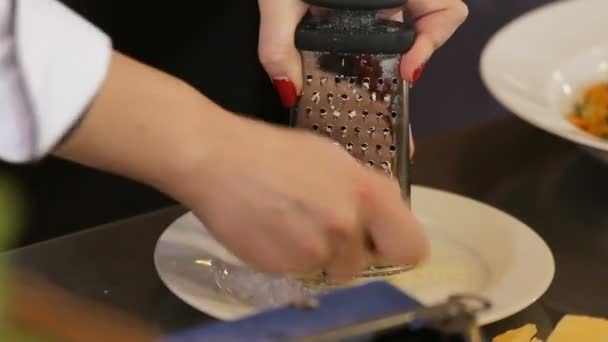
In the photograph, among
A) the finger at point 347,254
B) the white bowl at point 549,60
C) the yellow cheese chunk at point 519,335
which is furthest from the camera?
the white bowl at point 549,60

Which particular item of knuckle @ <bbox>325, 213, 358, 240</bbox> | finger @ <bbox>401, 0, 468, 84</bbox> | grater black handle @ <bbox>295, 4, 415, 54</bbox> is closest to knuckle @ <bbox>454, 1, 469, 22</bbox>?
finger @ <bbox>401, 0, 468, 84</bbox>

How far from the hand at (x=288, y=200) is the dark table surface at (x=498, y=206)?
0.17 metres

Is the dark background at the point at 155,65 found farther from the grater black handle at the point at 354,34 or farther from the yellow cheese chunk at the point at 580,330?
the yellow cheese chunk at the point at 580,330

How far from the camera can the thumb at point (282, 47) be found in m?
0.70

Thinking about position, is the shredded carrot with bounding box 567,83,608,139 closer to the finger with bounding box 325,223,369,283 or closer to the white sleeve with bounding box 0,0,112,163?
the finger with bounding box 325,223,369,283

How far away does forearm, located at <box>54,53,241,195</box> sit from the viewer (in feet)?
1.63

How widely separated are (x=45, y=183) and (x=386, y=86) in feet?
1.05

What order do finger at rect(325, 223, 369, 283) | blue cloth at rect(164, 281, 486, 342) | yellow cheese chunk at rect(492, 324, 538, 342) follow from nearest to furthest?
1. blue cloth at rect(164, 281, 486, 342)
2. finger at rect(325, 223, 369, 283)
3. yellow cheese chunk at rect(492, 324, 538, 342)

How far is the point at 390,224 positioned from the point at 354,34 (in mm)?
191

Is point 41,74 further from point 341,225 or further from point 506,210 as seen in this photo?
point 506,210

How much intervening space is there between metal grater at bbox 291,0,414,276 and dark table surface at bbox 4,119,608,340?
0.13 meters

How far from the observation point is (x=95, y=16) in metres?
0.84

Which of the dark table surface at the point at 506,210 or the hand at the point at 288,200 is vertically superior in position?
the hand at the point at 288,200

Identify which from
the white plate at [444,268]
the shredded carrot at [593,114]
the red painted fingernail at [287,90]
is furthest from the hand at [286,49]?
the shredded carrot at [593,114]
